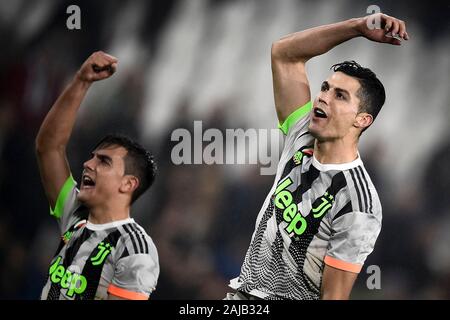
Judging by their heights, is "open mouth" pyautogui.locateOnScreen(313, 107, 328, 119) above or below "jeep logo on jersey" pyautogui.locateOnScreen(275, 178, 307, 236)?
above

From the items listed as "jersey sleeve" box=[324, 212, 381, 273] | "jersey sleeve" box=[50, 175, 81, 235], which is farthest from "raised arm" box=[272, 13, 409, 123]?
"jersey sleeve" box=[50, 175, 81, 235]

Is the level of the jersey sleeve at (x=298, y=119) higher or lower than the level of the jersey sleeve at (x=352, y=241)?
higher

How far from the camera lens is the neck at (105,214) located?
3.08 m

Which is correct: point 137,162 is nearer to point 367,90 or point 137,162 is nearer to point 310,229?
point 310,229

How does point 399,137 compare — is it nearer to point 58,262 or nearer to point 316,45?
point 316,45

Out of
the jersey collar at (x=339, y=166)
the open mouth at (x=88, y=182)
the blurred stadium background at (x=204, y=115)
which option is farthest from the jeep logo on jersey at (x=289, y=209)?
the open mouth at (x=88, y=182)

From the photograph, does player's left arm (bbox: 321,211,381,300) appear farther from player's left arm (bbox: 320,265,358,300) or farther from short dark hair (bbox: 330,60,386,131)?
short dark hair (bbox: 330,60,386,131)

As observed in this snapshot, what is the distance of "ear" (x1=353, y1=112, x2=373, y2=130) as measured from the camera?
9.98ft

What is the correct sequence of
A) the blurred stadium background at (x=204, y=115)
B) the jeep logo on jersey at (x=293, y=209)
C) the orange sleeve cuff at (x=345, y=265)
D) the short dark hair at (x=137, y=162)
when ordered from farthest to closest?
the blurred stadium background at (x=204, y=115) → the short dark hair at (x=137, y=162) → the jeep logo on jersey at (x=293, y=209) → the orange sleeve cuff at (x=345, y=265)

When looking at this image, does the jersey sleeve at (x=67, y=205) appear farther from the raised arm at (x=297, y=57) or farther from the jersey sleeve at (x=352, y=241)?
the jersey sleeve at (x=352, y=241)

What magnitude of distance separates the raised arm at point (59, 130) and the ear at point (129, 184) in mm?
291

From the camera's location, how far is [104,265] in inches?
117

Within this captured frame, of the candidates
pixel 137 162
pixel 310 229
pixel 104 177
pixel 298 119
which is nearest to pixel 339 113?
pixel 298 119

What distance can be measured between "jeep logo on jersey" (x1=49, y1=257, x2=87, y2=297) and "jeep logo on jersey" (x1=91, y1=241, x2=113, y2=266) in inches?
3.2
